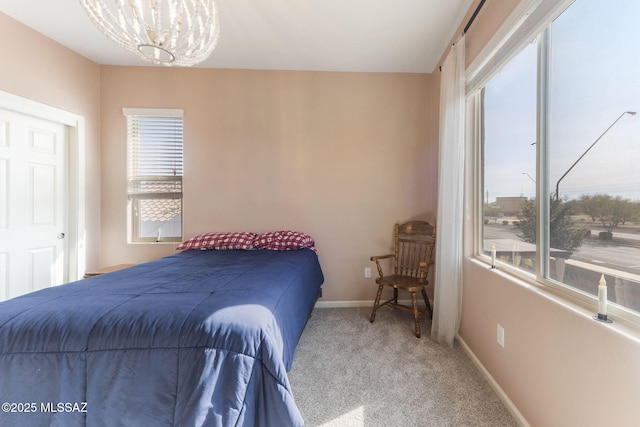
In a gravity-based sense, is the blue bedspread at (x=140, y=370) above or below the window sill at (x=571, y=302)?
below

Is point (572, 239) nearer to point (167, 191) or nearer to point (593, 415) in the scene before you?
point (593, 415)

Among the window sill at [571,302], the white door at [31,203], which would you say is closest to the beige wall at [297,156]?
the white door at [31,203]

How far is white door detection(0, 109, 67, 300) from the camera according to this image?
210 cm

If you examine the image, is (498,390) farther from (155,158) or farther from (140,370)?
(155,158)

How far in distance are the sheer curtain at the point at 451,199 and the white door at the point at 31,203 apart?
3728mm

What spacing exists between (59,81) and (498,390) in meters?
4.49

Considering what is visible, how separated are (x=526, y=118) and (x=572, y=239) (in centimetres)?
75

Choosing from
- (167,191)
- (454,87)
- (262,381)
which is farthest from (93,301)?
(454,87)

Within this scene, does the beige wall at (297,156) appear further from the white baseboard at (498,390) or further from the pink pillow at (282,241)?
the white baseboard at (498,390)

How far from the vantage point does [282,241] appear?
100 inches

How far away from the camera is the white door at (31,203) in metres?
2.10

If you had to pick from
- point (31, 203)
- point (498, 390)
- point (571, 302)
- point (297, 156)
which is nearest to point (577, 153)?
point (571, 302)

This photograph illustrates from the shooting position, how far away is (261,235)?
2639 millimetres

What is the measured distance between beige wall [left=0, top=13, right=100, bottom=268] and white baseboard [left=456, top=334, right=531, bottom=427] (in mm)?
3832
